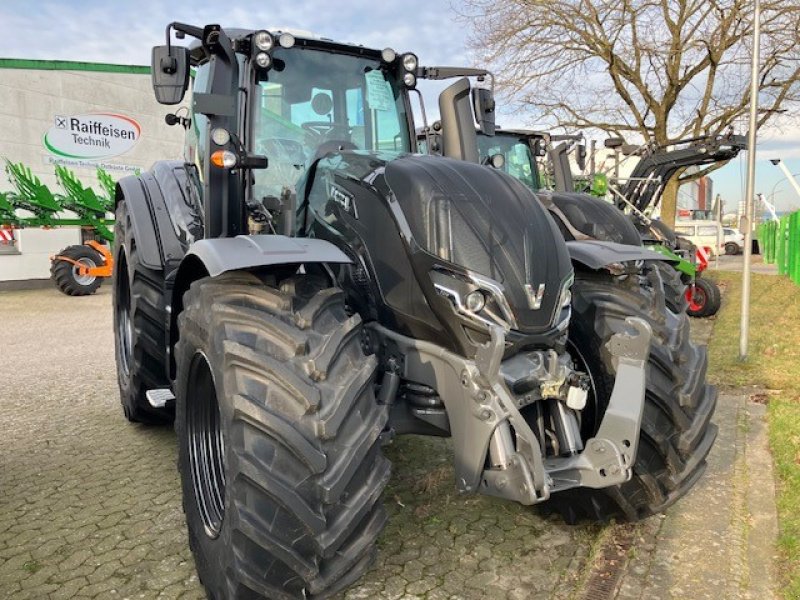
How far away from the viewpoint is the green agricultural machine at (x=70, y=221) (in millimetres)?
13477

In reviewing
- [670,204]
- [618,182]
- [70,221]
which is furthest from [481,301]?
[70,221]

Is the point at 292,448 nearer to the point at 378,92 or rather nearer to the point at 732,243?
the point at 378,92

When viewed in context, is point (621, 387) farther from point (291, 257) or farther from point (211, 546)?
point (211, 546)

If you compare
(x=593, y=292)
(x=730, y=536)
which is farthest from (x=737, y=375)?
(x=593, y=292)

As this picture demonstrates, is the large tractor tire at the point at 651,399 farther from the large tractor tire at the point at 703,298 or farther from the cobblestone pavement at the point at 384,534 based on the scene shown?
the large tractor tire at the point at 703,298

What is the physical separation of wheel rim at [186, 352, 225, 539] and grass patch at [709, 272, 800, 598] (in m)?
2.28

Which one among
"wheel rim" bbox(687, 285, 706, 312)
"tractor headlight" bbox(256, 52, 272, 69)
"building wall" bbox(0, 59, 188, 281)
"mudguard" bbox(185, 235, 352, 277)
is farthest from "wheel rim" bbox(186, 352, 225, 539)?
"building wall" bbox(0, 59, 188, 281)

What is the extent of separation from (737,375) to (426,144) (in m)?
3.88

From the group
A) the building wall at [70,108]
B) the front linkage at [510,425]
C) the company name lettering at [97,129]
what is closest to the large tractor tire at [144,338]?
the front linkage at [510,425]

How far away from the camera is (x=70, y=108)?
18.3m

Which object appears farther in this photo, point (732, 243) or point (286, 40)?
point (732, 243)

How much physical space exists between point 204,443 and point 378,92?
206 centimetres

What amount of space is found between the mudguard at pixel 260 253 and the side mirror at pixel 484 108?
1624 millimetres

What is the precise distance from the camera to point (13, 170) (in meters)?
15.4
